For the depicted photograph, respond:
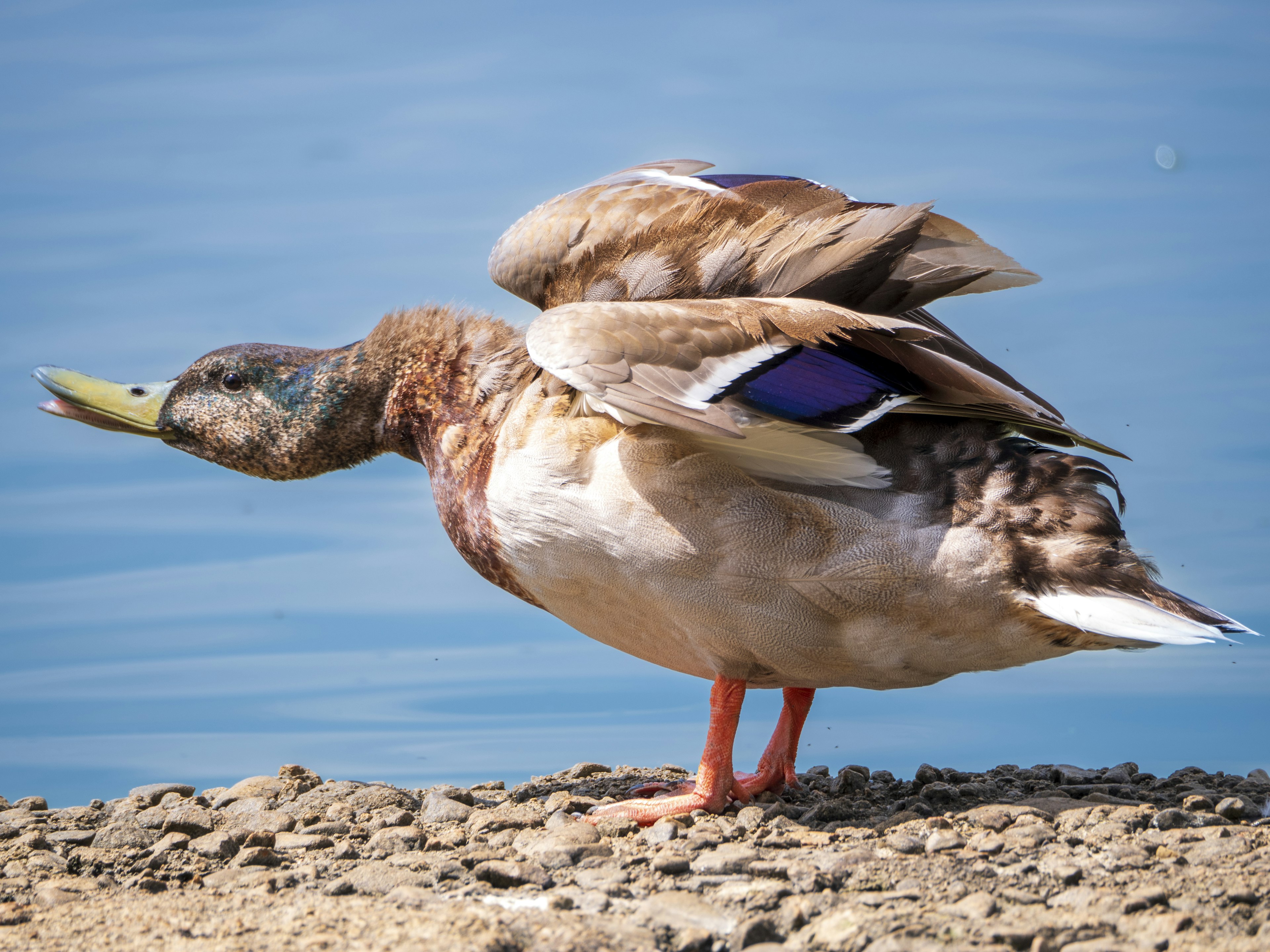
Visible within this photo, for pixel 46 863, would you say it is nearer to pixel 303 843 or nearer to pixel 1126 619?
pixel 303 843

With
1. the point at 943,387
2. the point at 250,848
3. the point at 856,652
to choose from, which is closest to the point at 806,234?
the point at 943,387

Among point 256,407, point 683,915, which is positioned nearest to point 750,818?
point 683,915

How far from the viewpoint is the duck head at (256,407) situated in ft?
17.6

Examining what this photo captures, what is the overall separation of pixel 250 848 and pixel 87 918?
804 mm

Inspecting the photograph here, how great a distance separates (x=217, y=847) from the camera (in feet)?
15.1

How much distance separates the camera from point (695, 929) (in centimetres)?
332

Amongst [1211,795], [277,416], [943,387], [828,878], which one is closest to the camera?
[828,878]

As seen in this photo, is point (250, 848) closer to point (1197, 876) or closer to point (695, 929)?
point (695, 929)

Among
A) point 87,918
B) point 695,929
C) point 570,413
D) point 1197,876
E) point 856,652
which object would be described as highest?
point 570,413

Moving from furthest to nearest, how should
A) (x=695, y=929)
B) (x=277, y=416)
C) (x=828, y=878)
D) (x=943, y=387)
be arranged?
1. (x=277, y=416)
2. (x=943, y=387)
3. (x=828, y=878)
4. (x=695, y=929)

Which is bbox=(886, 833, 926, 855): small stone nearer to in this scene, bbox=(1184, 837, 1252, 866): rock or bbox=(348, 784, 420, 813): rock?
bbox=(1184, 837, 1252, 866): rock

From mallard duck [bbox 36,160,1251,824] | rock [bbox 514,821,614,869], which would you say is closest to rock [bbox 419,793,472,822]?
rock [bbox 514,821,614,869]

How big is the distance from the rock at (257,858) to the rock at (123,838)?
2.29 feet

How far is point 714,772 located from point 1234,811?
2046mm
